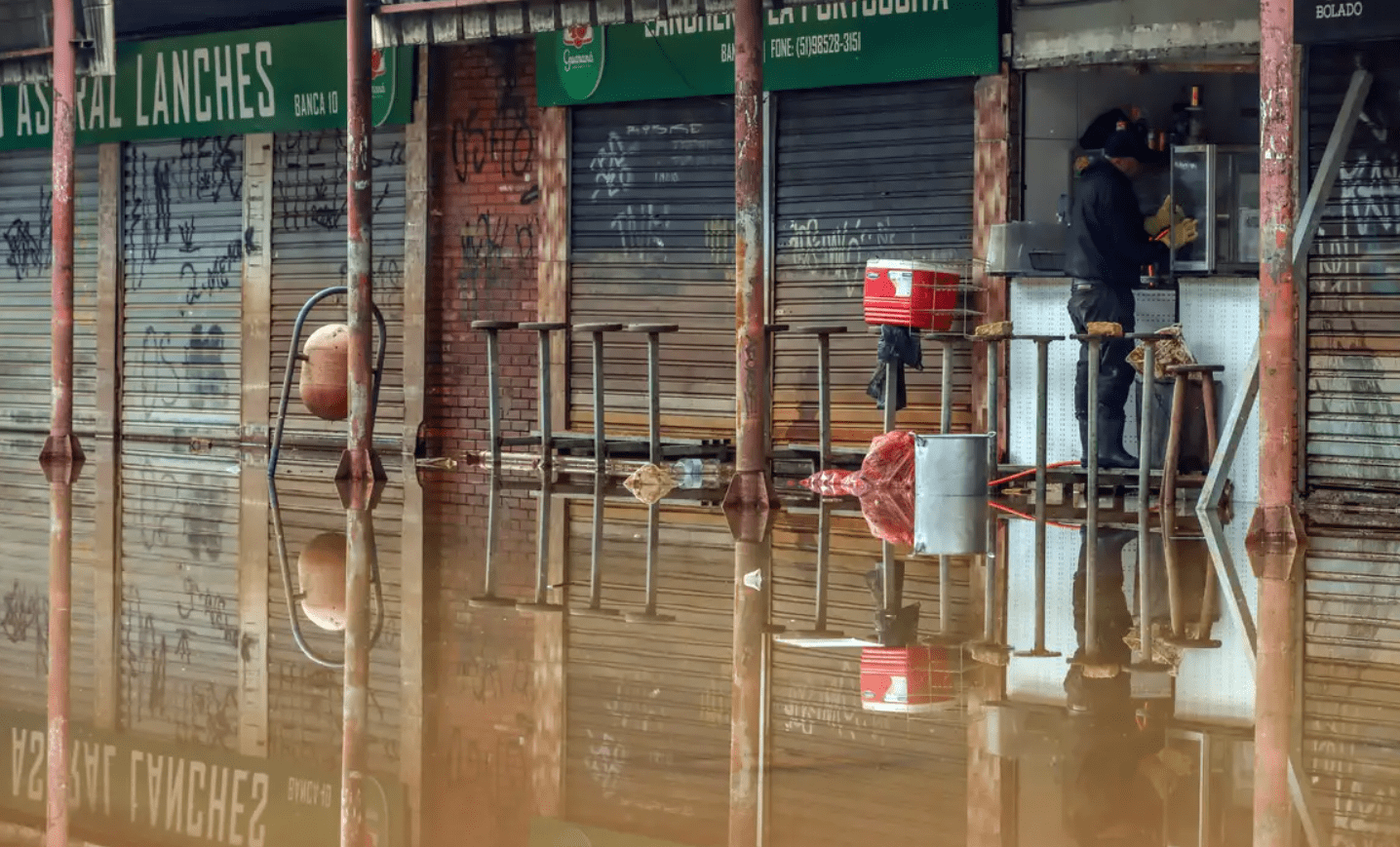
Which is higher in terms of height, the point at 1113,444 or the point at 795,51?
the point at 795,51

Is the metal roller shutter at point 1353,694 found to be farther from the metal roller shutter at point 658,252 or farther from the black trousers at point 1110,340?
the metal roller shutter at point 658,252

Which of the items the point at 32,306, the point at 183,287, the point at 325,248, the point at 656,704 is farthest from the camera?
the point at 32,306

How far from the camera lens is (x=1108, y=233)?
12.1 metres

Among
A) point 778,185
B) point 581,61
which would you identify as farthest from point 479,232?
point 778,185

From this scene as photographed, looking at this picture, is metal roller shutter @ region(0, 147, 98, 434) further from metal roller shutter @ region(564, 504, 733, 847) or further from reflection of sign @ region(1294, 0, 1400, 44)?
reflection of sign @ region(1294, 0, 1400, 44)

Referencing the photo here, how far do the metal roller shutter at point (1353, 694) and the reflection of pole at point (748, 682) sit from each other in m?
1.23

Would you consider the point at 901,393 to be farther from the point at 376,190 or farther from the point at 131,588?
the point at 131,588

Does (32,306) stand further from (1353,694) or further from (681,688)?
(1353,694)

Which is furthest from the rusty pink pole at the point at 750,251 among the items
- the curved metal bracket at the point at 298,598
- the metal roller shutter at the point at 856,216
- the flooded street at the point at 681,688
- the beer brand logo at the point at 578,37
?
the beer brand logo at the point at 578,37

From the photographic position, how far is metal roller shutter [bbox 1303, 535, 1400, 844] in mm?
4113

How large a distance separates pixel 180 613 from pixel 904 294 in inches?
256

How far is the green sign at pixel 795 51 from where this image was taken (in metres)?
13.3

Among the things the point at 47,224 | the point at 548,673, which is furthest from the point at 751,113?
the point at 47,224

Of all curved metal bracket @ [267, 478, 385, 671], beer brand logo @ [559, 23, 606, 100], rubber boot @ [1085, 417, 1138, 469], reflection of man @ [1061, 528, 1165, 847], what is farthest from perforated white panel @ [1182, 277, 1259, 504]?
curved metal bracket @ [267, 478, 385, 671]
